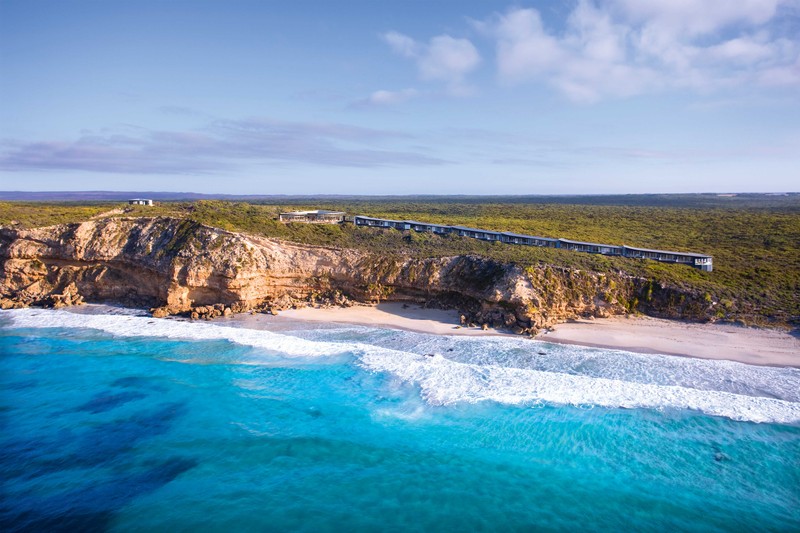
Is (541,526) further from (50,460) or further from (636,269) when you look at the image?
(636,269)

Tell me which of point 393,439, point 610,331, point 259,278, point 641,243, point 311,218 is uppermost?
point 311,218

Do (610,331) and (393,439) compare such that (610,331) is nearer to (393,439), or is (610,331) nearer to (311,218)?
(393,439)

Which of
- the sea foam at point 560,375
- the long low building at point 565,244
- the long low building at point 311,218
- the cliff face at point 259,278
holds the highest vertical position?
the long low building at point 311,218

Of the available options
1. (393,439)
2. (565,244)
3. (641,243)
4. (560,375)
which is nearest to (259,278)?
(393,439)

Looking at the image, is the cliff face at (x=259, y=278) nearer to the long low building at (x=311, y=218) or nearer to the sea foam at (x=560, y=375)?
the sea foam at (x=560, y=375)

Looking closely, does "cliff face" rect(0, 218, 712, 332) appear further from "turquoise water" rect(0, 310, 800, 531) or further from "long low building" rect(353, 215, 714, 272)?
"long low building" rect(353, 215, 714, 272)

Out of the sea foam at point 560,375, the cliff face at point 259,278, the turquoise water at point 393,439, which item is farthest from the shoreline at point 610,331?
the turquoise water at point 393,439
